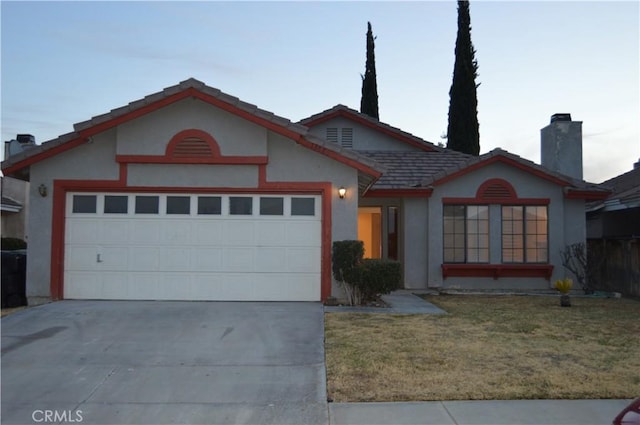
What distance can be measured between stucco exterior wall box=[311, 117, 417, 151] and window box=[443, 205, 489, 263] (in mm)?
3992

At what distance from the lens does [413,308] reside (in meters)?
10.7

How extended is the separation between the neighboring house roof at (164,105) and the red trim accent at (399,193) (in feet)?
10.7

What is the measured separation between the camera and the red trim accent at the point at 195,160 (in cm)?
1067

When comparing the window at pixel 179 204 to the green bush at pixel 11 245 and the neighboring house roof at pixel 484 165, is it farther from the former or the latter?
the green bush at pixel 11 245

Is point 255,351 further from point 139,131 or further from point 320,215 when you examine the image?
point 139,131

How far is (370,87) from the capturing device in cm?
2753

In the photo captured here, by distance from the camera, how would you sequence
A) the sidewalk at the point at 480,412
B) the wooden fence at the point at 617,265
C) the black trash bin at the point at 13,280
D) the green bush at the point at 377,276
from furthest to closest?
the wooden fence at the point at 617,265 → the black trash bin at the point at 13,280 → the green bush at the point at 377,276 → the sidewalk at the point at 480,412

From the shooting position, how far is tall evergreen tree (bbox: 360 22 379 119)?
27000 mm

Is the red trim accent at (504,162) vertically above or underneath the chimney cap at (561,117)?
underneath

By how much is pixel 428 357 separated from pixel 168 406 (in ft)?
11.0

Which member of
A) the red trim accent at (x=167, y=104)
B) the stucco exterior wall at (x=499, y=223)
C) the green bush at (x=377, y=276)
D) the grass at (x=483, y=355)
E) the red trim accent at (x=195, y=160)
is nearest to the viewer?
the grass at (x=483, y=355)

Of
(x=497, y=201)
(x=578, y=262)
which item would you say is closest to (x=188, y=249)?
(x=497, y=201)

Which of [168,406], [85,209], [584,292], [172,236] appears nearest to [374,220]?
[584,292]

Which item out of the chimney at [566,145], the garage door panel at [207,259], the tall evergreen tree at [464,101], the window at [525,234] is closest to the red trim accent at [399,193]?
the window at [525,234]
